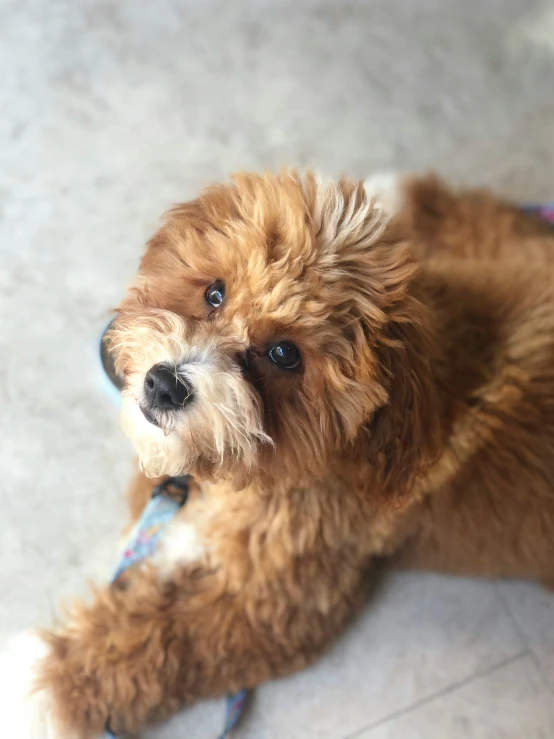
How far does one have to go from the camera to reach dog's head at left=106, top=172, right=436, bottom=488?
1.01m

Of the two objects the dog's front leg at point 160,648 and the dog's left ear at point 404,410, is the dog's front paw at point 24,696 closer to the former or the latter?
the dog's front leg at point 160,648

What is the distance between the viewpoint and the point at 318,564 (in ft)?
4.45

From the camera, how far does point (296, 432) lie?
3.48 feet

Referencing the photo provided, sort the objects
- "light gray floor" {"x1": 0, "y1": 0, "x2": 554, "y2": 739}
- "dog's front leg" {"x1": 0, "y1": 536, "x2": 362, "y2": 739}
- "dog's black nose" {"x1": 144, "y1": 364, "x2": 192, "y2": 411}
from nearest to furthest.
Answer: "dog's black nose" {"x1": 144, "y1": 364, "x2": 192, "y2": 411} < "dog's front leg" {"x1": 0, "y1": 536, "x2": 362, "y2": 739} < "light gray floor" {"x1": 0, "y1": 0, "x2": 554, "y2": 739}

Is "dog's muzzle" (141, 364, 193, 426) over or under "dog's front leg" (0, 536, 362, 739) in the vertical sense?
over

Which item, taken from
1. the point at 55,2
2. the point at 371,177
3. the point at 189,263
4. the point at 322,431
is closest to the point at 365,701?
the point at 322,431

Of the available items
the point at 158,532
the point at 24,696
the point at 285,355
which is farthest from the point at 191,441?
the point at 24,696

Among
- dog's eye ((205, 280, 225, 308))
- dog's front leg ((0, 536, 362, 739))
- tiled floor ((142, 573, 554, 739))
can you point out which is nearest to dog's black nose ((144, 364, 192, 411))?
dog's eye ((205, 280, 225, 308))

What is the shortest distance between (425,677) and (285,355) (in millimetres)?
971

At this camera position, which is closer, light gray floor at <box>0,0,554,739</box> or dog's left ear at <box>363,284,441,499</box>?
dog's left ear at <box>363,284,441,499</box>

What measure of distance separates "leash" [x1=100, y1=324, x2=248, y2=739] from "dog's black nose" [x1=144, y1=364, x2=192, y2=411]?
0.50 meters

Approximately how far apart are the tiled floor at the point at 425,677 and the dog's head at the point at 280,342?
0.69 meters

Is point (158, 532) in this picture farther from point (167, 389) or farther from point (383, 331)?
point (383, 331)

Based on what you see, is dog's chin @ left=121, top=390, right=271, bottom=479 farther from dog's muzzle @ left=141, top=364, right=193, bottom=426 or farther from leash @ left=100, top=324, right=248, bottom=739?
leash @ left=100, top=324, right=248, bottom=739
